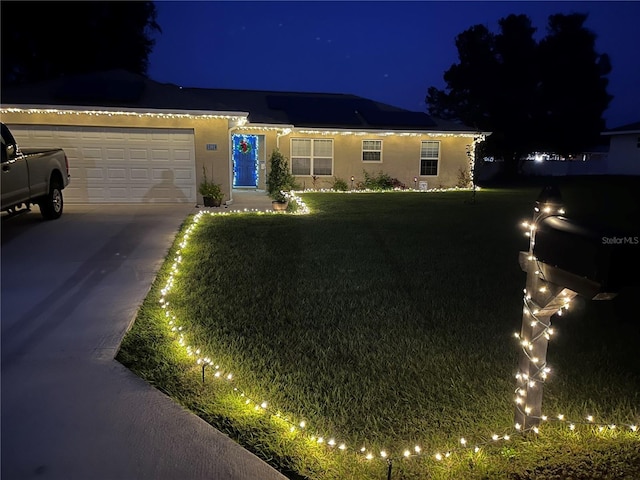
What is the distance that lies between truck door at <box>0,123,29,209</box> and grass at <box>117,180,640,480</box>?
10.0 ft

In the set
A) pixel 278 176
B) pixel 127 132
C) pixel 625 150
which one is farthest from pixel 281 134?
pixel 625 150

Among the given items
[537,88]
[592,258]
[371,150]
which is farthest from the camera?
[537,88]

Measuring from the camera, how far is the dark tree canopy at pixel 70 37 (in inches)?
971

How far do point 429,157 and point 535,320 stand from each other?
17991 millimetres

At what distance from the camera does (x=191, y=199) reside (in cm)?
1388

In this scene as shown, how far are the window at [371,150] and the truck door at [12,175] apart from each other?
12.7m

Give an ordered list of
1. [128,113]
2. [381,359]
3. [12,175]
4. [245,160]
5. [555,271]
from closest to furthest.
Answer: [555,271] → [381,359] → [12,175] → [128,113] → [245,160]

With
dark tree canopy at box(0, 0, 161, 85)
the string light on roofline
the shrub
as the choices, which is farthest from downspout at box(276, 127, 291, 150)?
dark tree canopy at box(0, 0, 161, 85)

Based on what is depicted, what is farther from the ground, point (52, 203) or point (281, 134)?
point (281, 134)

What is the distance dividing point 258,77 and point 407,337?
130 metres

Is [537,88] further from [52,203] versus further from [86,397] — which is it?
[86,397]

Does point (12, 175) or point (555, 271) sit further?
point (12, 175)

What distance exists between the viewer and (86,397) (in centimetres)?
345

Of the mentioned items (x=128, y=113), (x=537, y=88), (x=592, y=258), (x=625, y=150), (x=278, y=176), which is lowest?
(x=278, y=176)
